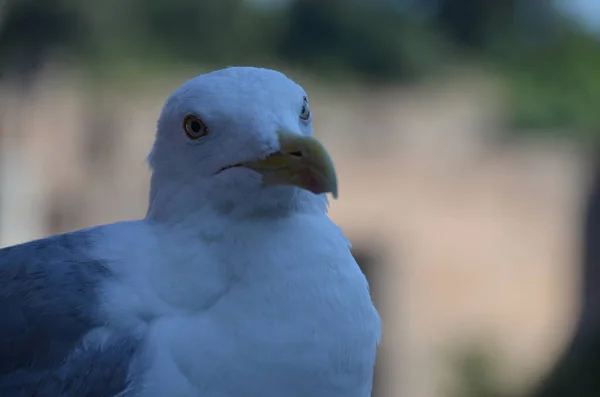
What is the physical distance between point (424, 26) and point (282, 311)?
4922mm

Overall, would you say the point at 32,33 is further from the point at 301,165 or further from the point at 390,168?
the point at 301,165

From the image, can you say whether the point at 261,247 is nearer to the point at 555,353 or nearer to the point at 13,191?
the point at 555,353

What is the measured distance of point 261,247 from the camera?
2.43ft

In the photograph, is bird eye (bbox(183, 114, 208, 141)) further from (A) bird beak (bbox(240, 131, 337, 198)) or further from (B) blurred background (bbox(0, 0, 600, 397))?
(B) blurred background (bbox(0, 0, 600, 397))

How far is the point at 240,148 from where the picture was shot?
71 centimetres

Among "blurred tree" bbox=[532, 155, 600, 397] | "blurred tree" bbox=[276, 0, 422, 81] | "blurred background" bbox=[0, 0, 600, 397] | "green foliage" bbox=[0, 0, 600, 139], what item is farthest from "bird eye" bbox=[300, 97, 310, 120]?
"blurred tree" bbox=[276, 0, 422, 81]

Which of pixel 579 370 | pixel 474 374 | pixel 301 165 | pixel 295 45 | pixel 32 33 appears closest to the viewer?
pixel 301 165

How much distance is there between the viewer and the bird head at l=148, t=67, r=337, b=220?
691 mm

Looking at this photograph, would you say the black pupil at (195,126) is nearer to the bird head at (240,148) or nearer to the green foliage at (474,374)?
the bird head at (240,148)

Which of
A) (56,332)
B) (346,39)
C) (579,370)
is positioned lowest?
(579,370)

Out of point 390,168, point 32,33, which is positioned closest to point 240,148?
point 390,168

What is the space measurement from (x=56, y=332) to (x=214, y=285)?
0.14 metres

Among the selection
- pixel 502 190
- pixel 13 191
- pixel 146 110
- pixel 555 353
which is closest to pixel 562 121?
pixel 502 190

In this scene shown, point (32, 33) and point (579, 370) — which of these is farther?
point (32, 33)
